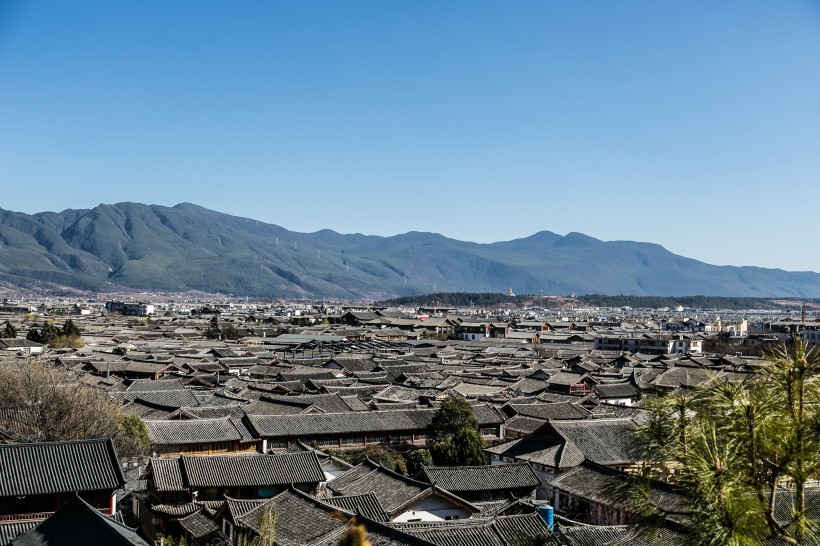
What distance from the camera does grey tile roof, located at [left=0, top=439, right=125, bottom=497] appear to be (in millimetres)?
15586

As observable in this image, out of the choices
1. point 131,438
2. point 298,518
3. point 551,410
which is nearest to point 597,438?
point 551,410

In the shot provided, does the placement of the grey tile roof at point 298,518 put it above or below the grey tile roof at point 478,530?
below

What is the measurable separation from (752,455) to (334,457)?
20.7 m

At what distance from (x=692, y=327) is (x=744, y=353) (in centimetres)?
3456

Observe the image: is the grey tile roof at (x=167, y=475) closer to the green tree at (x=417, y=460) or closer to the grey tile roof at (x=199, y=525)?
the grey tile roof at (x=199, y=525)

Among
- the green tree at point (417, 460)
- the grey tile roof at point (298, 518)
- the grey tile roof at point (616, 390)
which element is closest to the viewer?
the grey tile roof at point (298, 518)

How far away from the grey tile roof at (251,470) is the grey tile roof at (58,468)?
326 cm

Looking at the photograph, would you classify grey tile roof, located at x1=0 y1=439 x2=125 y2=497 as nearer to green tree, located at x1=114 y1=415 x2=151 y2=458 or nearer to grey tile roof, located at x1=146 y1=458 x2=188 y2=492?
grey tile roof, located at x1=146 y1=458 x2=188 y2=492

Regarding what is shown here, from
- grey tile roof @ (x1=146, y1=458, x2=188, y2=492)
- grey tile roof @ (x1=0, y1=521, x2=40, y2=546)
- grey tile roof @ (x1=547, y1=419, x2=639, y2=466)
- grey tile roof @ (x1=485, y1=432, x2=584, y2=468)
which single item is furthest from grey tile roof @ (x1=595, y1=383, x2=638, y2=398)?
grey tile roof @ (x1=0, y1=521, x2=40, y2=546)

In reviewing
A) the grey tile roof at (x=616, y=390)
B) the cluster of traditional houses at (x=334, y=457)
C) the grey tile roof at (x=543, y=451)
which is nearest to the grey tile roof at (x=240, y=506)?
the cluster of traditional houses at (x=334, y=457)

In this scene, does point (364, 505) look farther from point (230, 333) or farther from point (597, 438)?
point (230, 333)

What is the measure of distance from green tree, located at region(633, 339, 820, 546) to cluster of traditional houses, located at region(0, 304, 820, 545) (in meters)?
0.38

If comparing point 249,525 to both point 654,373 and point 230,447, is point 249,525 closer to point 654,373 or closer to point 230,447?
point 230,447

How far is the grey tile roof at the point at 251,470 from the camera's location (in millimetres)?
19391
